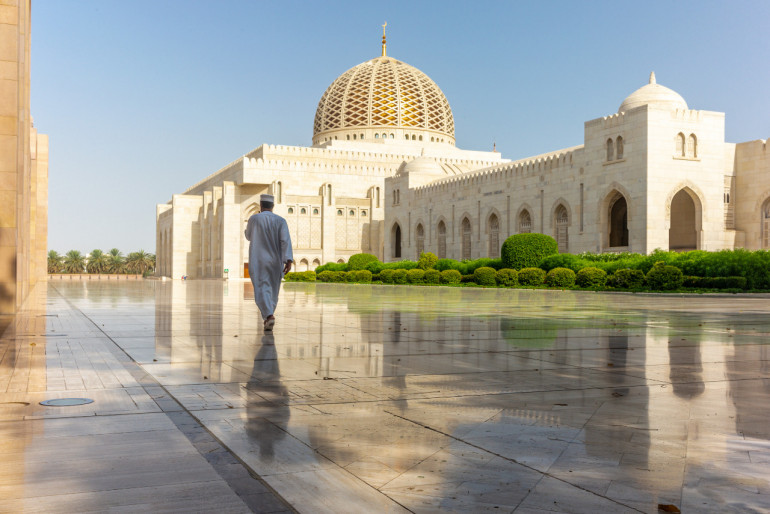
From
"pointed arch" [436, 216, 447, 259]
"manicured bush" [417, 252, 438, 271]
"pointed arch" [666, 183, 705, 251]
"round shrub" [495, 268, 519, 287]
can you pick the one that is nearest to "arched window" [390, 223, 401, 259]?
"pointed arch" [436, 216, 447, 259]

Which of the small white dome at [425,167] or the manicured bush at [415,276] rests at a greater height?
the small white dome at [425,167]

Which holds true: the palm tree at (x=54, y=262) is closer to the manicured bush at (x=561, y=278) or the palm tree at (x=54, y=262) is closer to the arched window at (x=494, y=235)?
the arched window at (x=494, y=235)

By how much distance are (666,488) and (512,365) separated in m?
2.87

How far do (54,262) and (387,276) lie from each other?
60680 mm

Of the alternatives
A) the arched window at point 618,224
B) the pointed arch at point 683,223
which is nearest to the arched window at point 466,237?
the arched window at point 618,224

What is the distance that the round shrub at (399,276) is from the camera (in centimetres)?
3356

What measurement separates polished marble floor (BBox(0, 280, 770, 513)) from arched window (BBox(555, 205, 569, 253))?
28.6 m

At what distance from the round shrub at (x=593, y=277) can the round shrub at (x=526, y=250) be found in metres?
5.38

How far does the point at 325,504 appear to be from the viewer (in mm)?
2287

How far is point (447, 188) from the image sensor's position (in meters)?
44.9

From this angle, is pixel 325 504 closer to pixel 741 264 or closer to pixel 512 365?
pixel 512 365

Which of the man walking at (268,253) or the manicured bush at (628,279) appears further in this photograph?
the manicured bush at (628,279)

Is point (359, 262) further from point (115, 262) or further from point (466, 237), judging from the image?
point (115, 262)

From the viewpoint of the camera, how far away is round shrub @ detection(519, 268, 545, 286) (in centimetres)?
2694
